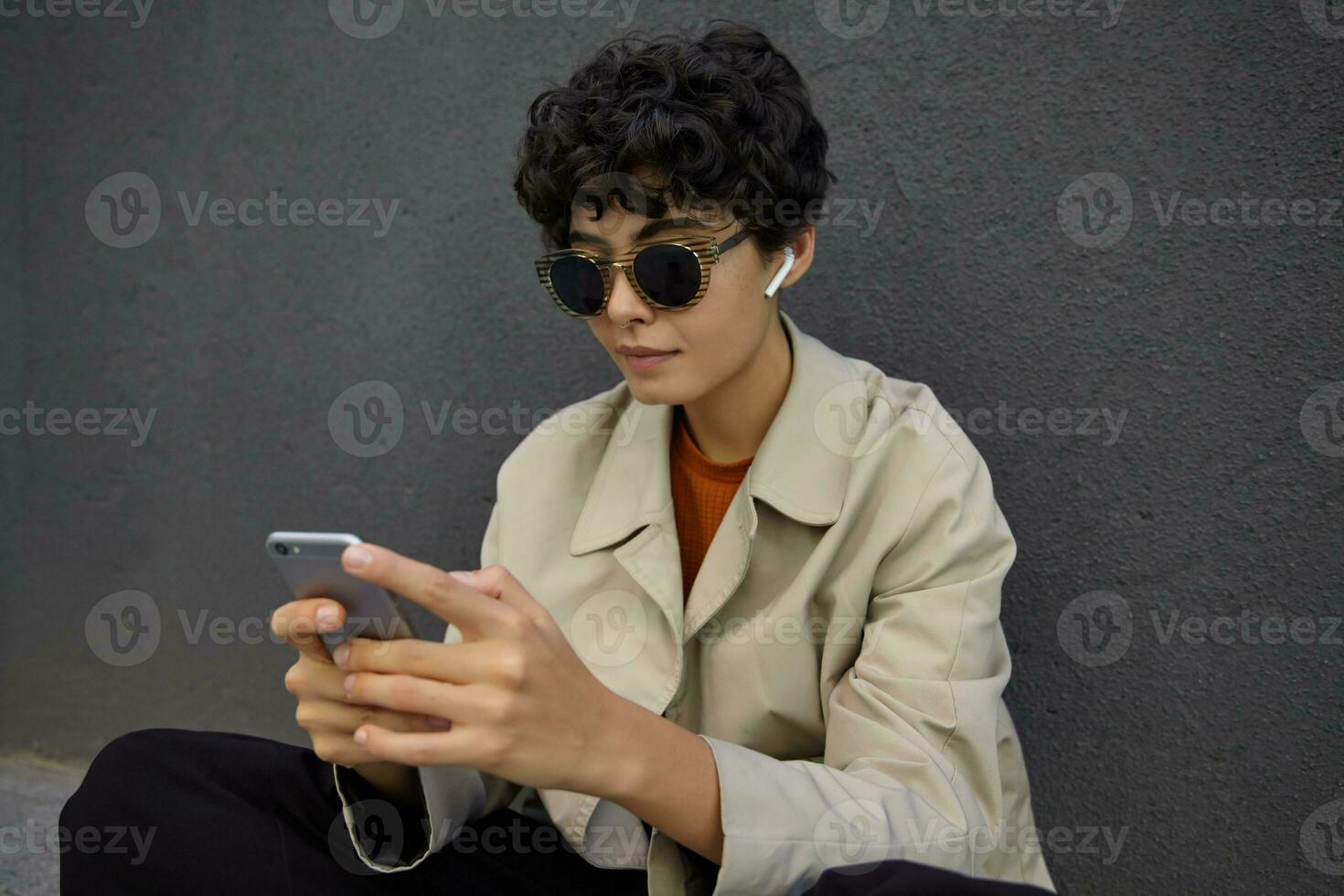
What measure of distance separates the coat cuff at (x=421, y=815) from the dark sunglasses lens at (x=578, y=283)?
81cm

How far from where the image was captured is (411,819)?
5.76 ft

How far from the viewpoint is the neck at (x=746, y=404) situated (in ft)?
6.65

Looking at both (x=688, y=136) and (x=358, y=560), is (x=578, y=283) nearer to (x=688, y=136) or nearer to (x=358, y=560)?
(x=688, y=136)

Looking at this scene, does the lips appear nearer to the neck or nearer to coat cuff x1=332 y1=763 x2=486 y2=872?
the neck

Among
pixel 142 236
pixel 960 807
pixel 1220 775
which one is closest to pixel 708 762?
pixel 960 807

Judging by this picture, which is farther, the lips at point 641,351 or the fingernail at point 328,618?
the lips at point 641,351

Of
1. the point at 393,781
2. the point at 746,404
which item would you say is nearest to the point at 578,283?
the point at 746,404

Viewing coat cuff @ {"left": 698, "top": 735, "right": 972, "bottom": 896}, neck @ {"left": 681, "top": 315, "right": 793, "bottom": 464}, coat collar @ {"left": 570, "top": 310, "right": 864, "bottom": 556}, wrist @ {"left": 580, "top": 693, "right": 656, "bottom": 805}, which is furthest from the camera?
neck @ {"left": 681, "top": 315, "right": 793, "bottom": 464}

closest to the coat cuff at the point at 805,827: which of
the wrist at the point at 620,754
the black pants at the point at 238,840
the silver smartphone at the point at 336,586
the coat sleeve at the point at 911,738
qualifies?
the coat sleeve at the point at 911,738

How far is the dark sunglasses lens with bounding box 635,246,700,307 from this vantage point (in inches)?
67.9

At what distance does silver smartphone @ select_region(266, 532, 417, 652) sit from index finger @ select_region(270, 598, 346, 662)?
0.01 meters

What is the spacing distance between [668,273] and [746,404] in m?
0.40

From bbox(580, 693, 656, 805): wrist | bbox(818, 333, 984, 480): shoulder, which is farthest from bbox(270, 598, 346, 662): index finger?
bbox(818, 333, 984, 480): shoulder

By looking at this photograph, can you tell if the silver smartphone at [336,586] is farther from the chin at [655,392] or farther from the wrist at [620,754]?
the chin at [655,392]
